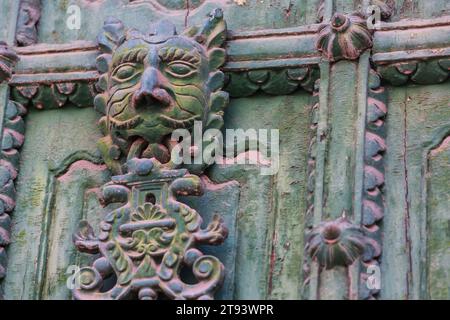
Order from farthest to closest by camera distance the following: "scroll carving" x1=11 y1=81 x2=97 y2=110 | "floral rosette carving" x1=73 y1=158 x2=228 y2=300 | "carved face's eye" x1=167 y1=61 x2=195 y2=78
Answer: "scroll carving" x1=11 y1=81 x2=97 y2=110 → "carved face's eye" x1=167 y1=61 x2=195 y2=78 → "floral rosette carving" x1=73 y1=158 x2=228 y2=300

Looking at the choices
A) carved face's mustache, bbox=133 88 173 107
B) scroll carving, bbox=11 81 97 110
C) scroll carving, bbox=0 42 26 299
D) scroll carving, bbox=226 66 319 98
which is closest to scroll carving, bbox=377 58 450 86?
scroll carving, bbox=226 66 319 98

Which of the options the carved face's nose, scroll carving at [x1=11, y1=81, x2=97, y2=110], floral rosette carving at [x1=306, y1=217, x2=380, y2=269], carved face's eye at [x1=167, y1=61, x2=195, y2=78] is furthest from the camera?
scroll carving at [x1=11, y1=81, x2=97, y2=110]

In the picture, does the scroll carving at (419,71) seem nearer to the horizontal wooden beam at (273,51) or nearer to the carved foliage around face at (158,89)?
the horizontal wooden beam at (273,51)

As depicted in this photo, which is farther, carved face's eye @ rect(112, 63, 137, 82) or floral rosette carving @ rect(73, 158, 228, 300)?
carved face's eye @ rect(112, 63, 137, 82)

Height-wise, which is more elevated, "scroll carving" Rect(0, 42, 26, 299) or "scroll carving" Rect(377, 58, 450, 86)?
"scroll carving" Rect(377, 58, 450, 86)

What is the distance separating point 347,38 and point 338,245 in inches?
31.4

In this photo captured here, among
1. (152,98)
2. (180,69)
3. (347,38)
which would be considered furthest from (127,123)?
(347,38)

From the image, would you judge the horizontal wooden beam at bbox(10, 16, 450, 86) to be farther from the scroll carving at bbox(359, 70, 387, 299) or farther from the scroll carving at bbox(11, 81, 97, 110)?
the scroll carving at bbox(359, 70, 387, 299)

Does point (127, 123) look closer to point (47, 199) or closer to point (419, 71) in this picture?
point (47, 199)

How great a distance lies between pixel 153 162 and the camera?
8031 millimetres

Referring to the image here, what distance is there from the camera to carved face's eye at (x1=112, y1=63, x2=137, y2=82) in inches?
320

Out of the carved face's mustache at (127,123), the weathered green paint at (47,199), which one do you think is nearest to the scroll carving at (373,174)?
the carved face's mustache at (127,123)

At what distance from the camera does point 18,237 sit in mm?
8156

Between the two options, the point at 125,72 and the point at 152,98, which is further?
the point at 125,72
